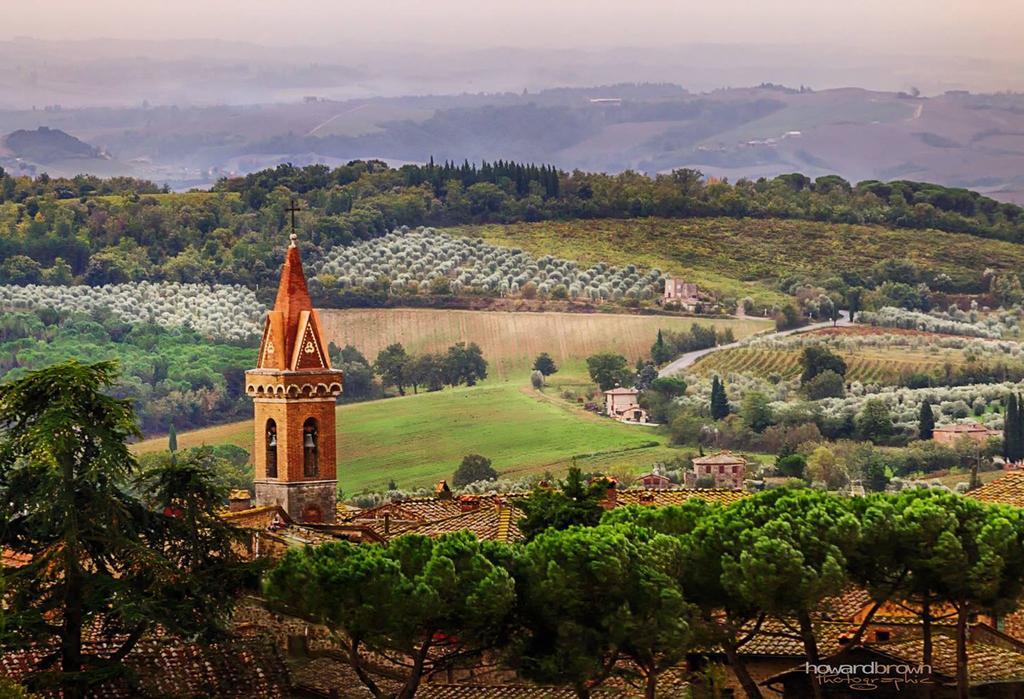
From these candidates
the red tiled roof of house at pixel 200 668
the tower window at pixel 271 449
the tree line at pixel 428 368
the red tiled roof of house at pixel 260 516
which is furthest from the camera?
the tree line at pixel 428 368

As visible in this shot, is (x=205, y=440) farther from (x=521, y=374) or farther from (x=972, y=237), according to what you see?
(x=972, y=237)

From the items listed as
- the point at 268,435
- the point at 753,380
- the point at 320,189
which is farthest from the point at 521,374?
the point at 268,435

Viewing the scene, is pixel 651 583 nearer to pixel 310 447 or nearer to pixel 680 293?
pixel 310 447

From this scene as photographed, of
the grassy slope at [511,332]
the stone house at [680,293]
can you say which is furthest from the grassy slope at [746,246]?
the grassy slope at [511,332]

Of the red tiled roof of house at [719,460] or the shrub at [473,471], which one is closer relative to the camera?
the red tiled roof of house at [719,460]

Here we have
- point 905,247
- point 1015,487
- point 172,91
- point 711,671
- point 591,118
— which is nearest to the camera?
point 711,671

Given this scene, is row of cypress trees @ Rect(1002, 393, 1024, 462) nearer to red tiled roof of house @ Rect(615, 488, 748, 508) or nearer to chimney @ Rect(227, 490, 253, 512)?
red tiled roof of house @ Rect(615, 488, 748, 508)

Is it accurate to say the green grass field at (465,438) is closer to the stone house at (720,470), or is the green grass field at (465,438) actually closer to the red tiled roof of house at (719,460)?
the red tiled roof of house at (719,460)
